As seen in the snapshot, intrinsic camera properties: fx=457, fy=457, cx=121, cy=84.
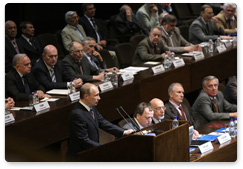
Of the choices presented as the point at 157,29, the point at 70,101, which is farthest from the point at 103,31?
the point at 70,101

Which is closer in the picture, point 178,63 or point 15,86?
point 15,86

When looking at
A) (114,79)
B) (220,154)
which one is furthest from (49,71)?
(220,154)

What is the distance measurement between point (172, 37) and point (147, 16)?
105cm

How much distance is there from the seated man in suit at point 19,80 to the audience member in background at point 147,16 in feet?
10.5

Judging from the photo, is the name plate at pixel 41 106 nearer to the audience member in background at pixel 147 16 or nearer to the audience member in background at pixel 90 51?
the audience member in background at pixel 90 51

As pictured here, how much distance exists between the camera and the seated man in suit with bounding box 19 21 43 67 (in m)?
5.71

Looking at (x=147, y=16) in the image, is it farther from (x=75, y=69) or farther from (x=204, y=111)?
(x=204, y=111)

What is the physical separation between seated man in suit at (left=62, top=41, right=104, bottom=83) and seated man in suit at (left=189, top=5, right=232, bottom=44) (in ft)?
7.59

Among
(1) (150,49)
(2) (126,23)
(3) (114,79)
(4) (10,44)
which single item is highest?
(2) (126,23)

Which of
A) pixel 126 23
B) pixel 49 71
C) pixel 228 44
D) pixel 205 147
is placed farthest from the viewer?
pixel 126 23

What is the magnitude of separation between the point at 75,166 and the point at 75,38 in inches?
132

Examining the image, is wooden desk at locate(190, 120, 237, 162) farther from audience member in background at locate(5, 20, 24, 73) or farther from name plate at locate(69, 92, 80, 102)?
audience member in background at locate(5, 20, 24, 73)

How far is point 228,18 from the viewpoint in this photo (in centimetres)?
694

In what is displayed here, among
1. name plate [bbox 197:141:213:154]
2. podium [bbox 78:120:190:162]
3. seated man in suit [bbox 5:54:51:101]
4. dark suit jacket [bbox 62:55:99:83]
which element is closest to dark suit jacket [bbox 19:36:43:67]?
dark suit jacket [bbox 62:55:99:83]
